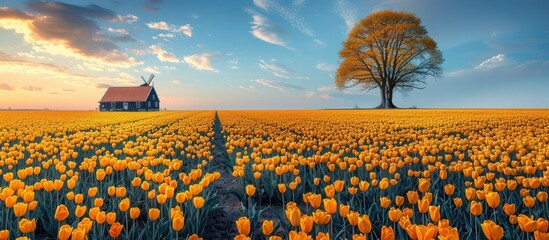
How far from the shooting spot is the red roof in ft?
240

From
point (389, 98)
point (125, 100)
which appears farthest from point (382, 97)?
point (125, 100)

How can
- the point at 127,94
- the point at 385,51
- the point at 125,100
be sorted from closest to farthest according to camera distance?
the point at 385,51, the point at 125,100, the point at 127,94

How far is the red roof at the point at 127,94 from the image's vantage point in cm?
7312

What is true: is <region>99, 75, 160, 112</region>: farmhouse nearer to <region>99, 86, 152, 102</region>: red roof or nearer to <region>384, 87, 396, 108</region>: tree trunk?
<region>99, 86, 152, 102</region>: red roof

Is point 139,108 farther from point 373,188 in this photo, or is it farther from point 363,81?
point 373,188

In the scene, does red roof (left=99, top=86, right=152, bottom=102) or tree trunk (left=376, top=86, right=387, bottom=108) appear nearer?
tree trunk (left=376, top=86, right=387, bottom=108)

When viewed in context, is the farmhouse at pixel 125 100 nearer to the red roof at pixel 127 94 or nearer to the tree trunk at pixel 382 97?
the red roof at pixel 127 94

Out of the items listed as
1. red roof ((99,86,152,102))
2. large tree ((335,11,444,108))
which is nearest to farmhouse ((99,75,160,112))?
red roof ((99,86,152,102))

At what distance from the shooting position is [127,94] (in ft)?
244

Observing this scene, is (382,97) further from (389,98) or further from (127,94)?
(127,94)

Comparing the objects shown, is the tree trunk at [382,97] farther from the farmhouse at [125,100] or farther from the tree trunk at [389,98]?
the farmhouse at [125,100]

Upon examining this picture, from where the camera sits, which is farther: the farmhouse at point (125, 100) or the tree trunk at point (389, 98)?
the farmhouse at point (125, 100)

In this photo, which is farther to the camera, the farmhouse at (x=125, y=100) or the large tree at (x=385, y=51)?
the farmhouse at (x=125, y=100)

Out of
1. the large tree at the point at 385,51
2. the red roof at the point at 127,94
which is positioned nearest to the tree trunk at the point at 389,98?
the large tree at the point at 385,51
